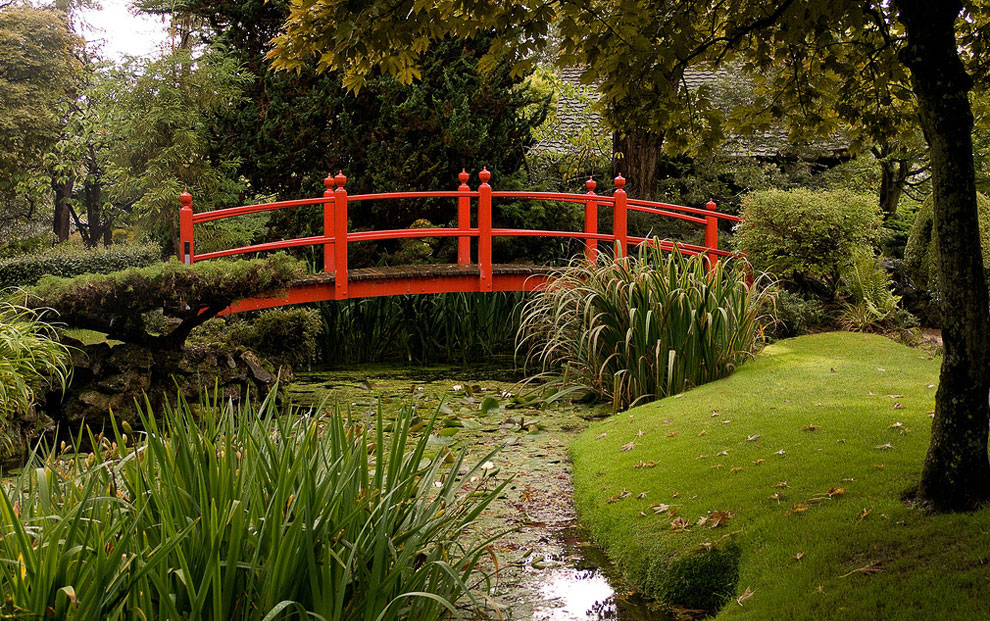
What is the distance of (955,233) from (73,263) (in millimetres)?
10708

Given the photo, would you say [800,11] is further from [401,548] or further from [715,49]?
[401,548]

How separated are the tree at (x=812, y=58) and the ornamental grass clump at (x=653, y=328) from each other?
6.99ft

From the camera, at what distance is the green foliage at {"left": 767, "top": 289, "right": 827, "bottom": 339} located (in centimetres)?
933

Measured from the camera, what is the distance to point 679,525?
13.7 feet

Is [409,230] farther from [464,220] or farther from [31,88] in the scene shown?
[31,88]

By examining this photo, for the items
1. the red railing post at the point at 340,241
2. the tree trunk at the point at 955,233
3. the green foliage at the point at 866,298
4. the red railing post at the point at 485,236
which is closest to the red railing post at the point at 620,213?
the red railing post at the point at 485,236

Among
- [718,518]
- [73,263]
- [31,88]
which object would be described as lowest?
[718,518]

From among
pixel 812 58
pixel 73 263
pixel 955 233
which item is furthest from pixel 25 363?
pixel 73 263

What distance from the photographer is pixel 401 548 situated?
10.4ft

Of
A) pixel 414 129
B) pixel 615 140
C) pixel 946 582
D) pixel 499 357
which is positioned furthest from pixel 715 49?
pixel 615 140

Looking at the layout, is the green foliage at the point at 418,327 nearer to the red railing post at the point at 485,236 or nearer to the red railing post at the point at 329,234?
the red railing post at the point at 485,236

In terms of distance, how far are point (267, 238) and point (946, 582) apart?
32.6ft

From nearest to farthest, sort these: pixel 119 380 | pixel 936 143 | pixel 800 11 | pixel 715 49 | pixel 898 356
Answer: pixel 936 143 → pixel 800 11 → pixel 715 49 → pixel 119 380 → pixel 898 356

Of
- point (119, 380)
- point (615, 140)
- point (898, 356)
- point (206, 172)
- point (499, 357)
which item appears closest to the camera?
point (119, 380)
